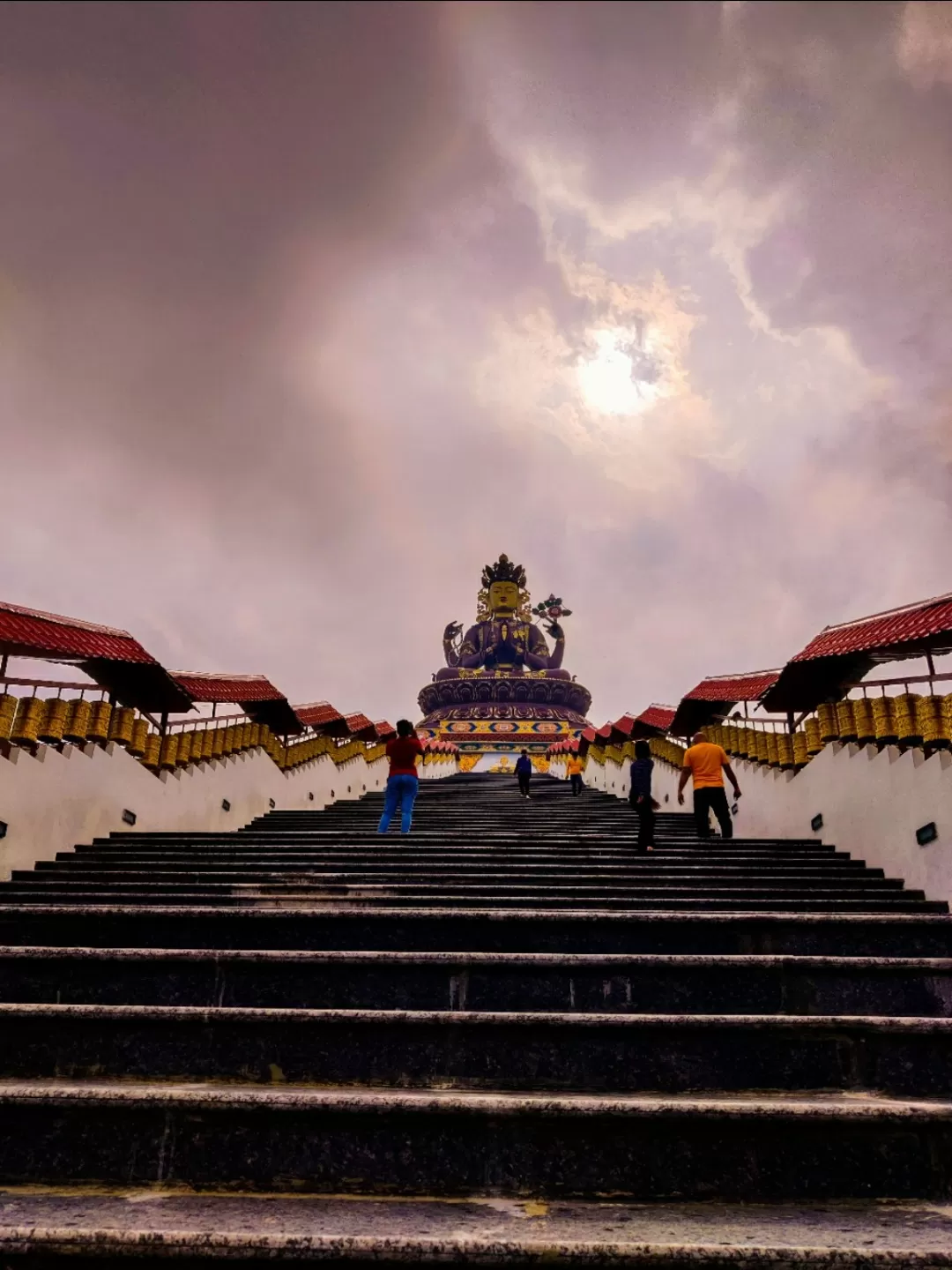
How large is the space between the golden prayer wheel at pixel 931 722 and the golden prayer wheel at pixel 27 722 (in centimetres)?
698

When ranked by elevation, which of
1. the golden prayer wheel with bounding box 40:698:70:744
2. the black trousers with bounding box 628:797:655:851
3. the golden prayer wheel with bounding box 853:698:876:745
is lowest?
the black trousers with bounding box 628:797:655:851

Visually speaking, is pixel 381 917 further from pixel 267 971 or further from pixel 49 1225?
pixel 49 1225

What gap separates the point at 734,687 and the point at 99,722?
24.0 ft

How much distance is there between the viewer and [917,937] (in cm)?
340

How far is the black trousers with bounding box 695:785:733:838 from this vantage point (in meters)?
7.22

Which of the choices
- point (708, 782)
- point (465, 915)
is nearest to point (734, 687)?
point (708, 782)

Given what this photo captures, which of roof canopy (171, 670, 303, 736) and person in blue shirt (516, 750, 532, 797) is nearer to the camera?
roof canopy (171, 670, 303, 736)

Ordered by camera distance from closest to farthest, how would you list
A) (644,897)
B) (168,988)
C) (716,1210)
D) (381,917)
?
(716,1210)
(168,988)
(381,917)
(644,897)

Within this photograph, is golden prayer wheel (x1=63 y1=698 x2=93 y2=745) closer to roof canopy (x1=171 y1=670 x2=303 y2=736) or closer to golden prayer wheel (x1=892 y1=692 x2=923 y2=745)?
roof canopy (x1=171 y1=670 x2=303 y2=736)

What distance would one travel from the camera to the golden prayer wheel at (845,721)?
6.15 meters

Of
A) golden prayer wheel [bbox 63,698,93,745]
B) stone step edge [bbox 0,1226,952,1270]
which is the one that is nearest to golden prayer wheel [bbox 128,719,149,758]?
golden prayer wheel [bbox 63,698,93,745]

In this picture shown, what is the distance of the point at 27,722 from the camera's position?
5.66m

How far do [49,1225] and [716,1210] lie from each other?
1776mm

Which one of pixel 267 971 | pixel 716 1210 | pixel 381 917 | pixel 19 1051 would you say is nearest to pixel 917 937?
pixel 716 1210
